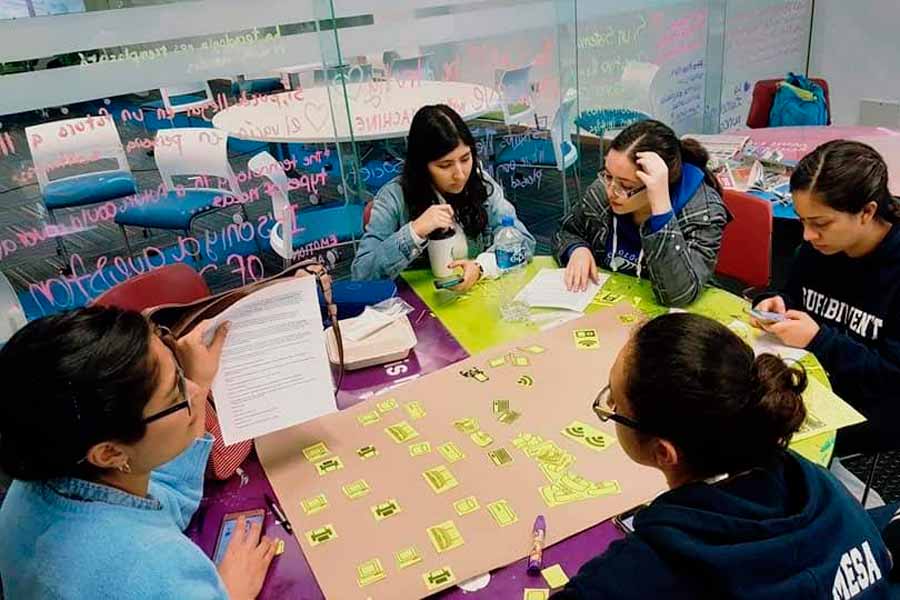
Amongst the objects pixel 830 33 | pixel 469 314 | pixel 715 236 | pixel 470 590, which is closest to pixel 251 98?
pixel 469 314

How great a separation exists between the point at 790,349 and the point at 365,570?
3.46 ft

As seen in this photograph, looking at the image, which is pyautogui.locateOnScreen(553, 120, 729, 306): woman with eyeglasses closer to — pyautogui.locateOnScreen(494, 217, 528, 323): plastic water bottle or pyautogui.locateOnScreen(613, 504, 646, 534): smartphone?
pyautogui.locateOnScreen(494, 217, 528, 323): plastic water bottle

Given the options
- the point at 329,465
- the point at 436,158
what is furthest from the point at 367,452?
the point at 436,158

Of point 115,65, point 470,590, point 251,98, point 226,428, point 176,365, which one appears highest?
point 115,65

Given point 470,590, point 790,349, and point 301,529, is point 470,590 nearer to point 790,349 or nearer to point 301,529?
point 301,529

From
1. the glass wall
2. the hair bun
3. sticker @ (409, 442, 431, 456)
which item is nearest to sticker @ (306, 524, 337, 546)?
sticker @ (409, 442, 431, 456)

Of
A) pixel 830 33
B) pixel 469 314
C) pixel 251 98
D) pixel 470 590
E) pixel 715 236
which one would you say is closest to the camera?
pixel 470 590

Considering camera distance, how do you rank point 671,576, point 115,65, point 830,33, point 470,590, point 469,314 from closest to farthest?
point 671,576 < point 470,590 < point 469,314 < point 115,65 < point 830,33

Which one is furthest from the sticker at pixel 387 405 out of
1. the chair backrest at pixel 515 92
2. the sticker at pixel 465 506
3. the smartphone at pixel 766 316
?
the chair backrest at pixel 515 92

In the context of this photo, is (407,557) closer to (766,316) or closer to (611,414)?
(611,414)

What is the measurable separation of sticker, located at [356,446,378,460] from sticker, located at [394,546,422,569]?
25 cm

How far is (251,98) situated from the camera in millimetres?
2842

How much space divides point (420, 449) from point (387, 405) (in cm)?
18

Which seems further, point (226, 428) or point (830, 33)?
point (830, 33)
